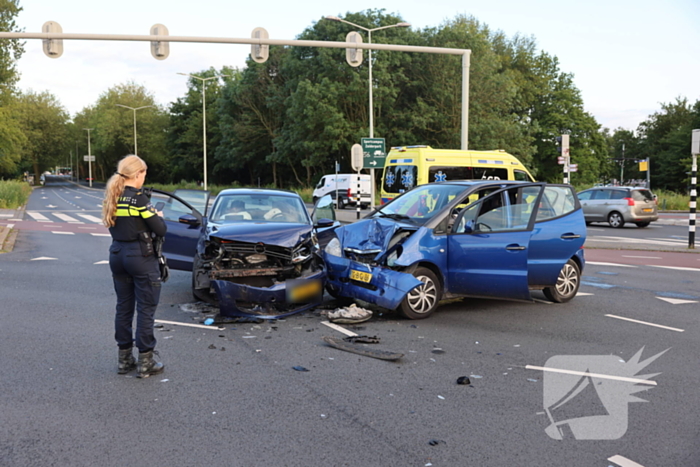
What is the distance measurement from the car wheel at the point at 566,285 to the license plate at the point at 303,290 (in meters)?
3.33

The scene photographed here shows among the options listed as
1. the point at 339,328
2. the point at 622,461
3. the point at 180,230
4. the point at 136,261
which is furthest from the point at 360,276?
the point at 622,461

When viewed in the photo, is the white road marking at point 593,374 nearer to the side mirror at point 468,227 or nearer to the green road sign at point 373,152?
the side mirror at point 468,227

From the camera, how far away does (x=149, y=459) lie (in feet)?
11.8

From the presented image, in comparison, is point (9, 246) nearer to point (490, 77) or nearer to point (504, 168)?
point (504, 168)

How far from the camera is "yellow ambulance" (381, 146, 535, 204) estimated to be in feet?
59.4

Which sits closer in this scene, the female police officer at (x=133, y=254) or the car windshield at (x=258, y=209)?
the female police officer at (x=133, y=254)

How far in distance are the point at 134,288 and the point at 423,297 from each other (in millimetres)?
3495

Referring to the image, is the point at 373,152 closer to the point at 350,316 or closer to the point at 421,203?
the point at 421,203

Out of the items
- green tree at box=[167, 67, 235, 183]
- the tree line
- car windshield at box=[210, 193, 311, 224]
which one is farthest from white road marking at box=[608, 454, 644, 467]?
green tree at box=[167, 67, 235, 183]

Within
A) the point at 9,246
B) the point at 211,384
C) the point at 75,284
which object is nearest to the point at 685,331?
the point at 211,384

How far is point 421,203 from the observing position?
8.33 meters

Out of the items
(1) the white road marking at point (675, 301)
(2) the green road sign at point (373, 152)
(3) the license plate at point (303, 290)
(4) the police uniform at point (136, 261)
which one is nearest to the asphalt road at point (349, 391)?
(3) the license plate at point (303, 290)

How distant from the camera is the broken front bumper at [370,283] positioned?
7145 mm

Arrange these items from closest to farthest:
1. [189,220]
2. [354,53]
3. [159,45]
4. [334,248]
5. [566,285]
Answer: [334,248], [566,285], [189,220], [159,45], [354,53]
